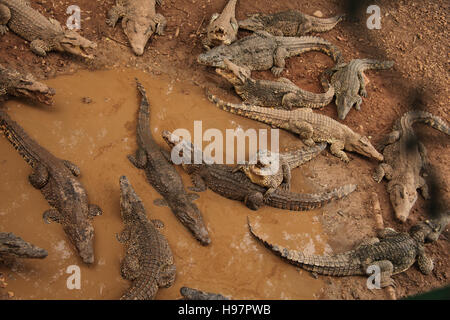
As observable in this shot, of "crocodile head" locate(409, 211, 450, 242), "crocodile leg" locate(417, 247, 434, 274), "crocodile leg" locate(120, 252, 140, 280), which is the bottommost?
"crocodile leg" locate(417, 247, 434, 274)

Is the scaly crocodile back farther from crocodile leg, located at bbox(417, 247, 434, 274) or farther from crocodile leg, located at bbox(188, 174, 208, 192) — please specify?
crocodile leg, located at bbox(417, 247, 434, 274)

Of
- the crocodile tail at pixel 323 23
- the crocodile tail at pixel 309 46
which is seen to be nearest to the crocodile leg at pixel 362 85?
the crocodile tail at pixel 309 46

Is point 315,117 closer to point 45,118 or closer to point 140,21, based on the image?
point 140,21

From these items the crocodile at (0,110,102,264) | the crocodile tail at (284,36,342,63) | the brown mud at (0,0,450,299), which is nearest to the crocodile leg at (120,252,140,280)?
the brown mud at (0,0,450,299)

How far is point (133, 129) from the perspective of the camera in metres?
5.52

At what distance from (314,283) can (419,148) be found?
3.09 metres

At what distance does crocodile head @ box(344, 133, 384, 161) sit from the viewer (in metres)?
5.95

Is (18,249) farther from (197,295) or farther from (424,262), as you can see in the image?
(424,262)

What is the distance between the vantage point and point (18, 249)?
13.1 ft

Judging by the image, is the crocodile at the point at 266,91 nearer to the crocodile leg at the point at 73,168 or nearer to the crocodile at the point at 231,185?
the crocodile at the point at 231,185

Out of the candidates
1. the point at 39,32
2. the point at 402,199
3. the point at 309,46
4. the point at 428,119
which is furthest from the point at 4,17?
the point at 428,119

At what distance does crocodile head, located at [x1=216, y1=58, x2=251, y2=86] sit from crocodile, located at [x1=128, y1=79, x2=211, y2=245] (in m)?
1.59

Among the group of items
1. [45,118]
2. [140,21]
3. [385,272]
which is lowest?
[385,272]
